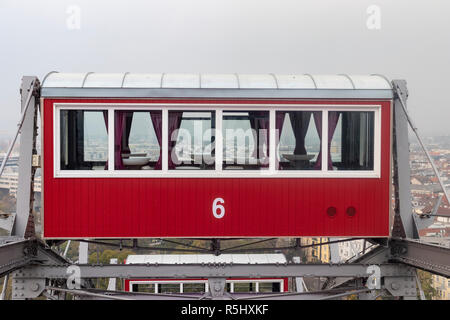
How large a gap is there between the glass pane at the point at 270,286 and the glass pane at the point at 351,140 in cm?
708

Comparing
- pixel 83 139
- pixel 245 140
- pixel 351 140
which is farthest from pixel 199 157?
Result: pixel 351 140

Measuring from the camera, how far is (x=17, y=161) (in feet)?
28.3

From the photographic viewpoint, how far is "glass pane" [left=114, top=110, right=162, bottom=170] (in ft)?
27.8

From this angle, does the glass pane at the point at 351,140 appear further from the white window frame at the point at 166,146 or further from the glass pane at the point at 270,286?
the glass pane at the point at 270,286

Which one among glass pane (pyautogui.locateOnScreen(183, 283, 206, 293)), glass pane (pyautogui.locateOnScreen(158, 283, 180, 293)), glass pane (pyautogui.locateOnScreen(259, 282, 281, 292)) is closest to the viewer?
glass pane (pyautogui.locateOnScreen(158, 283, 180, 293))

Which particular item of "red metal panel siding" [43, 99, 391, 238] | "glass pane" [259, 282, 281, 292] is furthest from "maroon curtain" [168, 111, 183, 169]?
"glass pane" [259, 282, 281, 292]

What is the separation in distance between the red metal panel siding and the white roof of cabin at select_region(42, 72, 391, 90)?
1.02 feet

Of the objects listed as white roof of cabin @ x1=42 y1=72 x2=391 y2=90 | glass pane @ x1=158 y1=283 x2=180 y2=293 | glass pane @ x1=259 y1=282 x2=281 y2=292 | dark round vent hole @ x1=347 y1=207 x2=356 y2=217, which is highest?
white roof of cabin @ x1=42 y1=72 x2=391 y2=90

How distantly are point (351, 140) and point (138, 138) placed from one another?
3.90 m

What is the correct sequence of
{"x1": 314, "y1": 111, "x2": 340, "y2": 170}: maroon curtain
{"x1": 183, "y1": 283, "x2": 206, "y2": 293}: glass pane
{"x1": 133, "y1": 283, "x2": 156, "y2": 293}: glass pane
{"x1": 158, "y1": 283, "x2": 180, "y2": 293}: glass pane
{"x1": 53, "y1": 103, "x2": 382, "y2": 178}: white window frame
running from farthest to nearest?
1. {"x1": 183, "y1": 283, "x2": 206, "y2": 293}: glass pane
2. {"x1": 158, "y1": 283, "x2": 180, "y2": 293}: glass pane
3. {"x1": 133, "y1": 283, "x2": 156, "y2": 293}: glass pane
4. {"x1": 314, "y1": 111, "x2": 340, "y2": 170}: maroon curtain
5. {"x1": 53, "y1": 103, "x2": 382, "y2": 178}: white window frame

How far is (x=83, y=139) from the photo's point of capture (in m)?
8.52

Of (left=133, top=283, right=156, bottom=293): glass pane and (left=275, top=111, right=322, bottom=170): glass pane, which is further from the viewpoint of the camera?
(left=133, top=283, right=156, bottom=293): glass pane

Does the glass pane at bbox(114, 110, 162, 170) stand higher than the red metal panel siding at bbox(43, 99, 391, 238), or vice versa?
the glass pane at bbox(114, 110, 162, 170)

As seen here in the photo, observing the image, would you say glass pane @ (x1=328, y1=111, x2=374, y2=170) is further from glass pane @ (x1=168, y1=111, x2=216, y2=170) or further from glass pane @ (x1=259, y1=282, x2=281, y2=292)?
glass pane @ (x1=259, y1=282, x2=281, y2=292)
